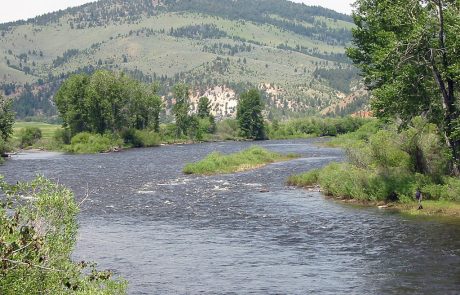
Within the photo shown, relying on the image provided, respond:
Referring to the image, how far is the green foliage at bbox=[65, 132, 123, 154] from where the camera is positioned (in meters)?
145

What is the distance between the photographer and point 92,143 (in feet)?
482

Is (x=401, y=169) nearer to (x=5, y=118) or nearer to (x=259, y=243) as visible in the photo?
(x=259, y=243)

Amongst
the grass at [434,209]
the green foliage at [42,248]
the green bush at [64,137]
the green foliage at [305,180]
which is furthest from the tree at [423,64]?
the green bush at [64,137]

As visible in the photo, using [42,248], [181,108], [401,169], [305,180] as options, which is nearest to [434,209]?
[401,169]

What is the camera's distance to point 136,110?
545 feet

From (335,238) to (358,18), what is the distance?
2966 cm

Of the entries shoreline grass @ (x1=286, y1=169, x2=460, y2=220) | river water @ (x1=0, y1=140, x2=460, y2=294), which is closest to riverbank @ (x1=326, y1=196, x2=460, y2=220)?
shoreline grass @ (x1=286, y1=169, x2=460, y2=220)

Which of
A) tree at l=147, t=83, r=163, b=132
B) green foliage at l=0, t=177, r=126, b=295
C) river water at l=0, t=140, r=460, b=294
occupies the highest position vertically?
tree at l=147, t=83, r=163, b=132

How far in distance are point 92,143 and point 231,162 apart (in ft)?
218

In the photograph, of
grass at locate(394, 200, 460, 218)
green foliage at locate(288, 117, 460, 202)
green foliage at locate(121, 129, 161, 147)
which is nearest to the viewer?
grass at locate(394, 200, 460, 218)

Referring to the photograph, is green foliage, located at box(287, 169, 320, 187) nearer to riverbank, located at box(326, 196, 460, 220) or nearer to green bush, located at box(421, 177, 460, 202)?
riverbank, located at box(326, 196, 460, 220)

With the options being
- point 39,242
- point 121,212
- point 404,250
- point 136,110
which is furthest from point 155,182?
point 136,110

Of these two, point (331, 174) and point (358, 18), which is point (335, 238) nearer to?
point (331, 174)

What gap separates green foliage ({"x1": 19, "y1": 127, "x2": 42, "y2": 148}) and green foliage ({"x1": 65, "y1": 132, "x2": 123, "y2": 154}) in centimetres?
2550
